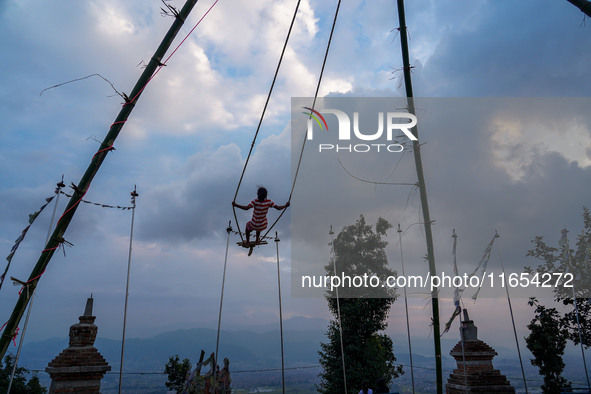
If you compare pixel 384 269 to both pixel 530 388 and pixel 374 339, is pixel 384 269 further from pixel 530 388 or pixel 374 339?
pixel 530 388

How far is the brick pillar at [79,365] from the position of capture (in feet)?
35.3

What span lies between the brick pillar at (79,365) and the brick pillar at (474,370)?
36.6 ft

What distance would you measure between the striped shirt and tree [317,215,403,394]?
13120 millimetres

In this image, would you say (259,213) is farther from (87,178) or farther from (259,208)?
(87,178)

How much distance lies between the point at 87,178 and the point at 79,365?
325 inches

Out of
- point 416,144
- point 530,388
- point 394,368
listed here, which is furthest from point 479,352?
point 394,368

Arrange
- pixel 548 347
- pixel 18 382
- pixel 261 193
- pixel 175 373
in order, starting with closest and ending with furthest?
pixel 261 193, pixel 548 347, pixel 18 382, pixel 175 373

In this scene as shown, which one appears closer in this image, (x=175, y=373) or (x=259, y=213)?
(x=259, y=213)

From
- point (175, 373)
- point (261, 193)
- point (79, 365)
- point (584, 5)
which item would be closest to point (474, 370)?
point (261, 193)

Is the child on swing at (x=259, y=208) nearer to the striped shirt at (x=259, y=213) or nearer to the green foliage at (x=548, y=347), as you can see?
the striped shirt at (x=259, y=213)

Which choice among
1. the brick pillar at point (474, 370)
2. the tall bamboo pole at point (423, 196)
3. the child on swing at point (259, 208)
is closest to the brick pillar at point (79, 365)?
the child on swing at point (259, 208)

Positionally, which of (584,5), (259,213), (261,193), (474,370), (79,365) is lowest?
(474,370)

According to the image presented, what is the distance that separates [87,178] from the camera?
221 inches

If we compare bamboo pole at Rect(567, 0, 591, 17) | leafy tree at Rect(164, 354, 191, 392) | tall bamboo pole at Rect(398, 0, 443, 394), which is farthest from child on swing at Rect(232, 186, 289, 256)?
leafy tree at Rect(164, 354, 191, 392)
